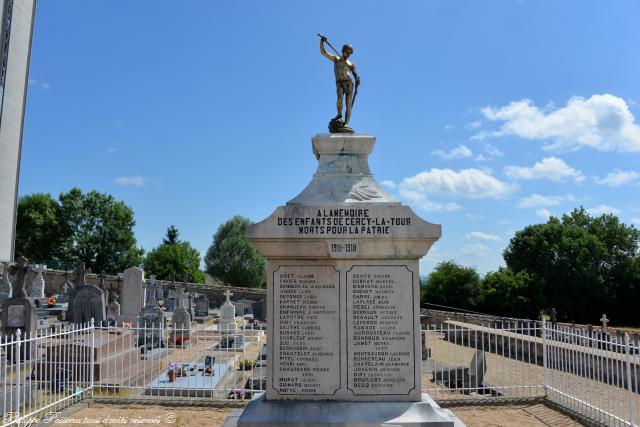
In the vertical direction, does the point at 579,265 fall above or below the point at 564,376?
above

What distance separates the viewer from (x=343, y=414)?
16.1 ft

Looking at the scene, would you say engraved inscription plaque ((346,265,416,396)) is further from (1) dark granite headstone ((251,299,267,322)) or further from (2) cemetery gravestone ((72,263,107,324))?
(1) dark granite headstone ((251,299,267,322))

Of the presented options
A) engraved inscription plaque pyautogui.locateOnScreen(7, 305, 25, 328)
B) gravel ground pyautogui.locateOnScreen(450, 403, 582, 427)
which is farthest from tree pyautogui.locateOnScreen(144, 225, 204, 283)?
gravel ground pyautogui.locateOnScreen(450, 403, 582, 427)

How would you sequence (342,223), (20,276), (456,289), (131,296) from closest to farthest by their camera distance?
(342,223), (20,276), (131,296), (456,289)

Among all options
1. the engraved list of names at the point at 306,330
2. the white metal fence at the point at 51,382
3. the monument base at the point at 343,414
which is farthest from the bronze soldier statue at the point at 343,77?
the white metal fence at the point at 51,382

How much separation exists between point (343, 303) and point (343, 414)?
3.77ft

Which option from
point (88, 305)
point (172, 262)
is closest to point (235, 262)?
point (172, 262)

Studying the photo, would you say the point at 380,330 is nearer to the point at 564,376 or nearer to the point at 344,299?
the point at 344,299

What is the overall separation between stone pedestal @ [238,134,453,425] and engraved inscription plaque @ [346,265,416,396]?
0.01 metres

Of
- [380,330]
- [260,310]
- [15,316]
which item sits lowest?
[260,310]

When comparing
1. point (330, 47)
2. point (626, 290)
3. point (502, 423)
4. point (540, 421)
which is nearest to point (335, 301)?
point (330, 47)

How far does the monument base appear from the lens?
4.82 meters

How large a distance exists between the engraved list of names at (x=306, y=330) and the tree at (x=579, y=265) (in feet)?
123

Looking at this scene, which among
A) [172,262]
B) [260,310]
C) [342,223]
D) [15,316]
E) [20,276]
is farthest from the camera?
[172,262]
